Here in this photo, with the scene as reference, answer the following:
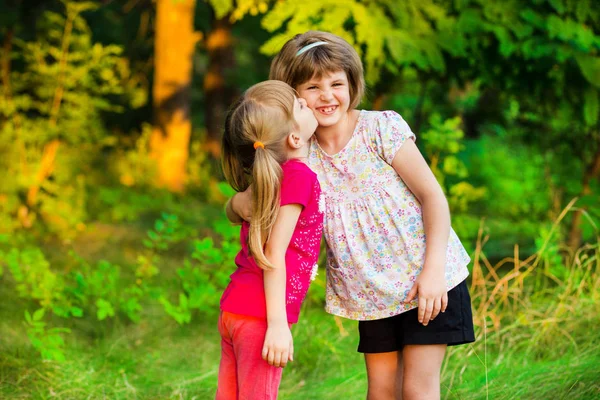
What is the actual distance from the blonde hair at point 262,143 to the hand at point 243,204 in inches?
2.2

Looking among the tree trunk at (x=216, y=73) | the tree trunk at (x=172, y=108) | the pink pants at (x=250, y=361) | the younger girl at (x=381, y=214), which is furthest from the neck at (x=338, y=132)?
the tree trunk at (x=216, y=73)

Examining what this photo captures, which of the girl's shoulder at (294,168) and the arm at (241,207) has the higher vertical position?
the girl's shoulder at (294,168)

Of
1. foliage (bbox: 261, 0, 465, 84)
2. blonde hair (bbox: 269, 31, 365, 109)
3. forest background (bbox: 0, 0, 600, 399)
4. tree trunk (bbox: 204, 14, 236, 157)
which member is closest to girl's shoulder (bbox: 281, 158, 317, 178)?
A: blonde hair (bbox: 269, 31, 365, 109)

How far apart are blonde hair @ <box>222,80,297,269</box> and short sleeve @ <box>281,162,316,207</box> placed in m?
0.02

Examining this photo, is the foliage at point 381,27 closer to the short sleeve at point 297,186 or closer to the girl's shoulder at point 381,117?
the girl's shoulder at point 381,117

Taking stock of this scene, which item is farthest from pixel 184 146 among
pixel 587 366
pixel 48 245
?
pixel 587 366

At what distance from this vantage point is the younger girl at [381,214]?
2.37 meters

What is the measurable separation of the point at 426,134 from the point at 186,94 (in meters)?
5.11

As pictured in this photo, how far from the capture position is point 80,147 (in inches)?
327

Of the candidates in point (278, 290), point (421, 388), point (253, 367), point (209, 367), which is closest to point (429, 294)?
point (421, 388)

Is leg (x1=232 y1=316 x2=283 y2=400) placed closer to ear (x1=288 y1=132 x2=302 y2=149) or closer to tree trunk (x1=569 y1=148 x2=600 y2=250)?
ear (x1=288 y1=132 x2=302 y2=149)

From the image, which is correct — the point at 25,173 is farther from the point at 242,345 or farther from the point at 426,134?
the point at 242,345

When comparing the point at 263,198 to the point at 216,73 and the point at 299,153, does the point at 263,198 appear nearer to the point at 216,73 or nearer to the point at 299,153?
the point at 299,153

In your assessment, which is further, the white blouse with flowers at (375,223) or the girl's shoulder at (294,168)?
the white blouse with flowers at (375,223)
